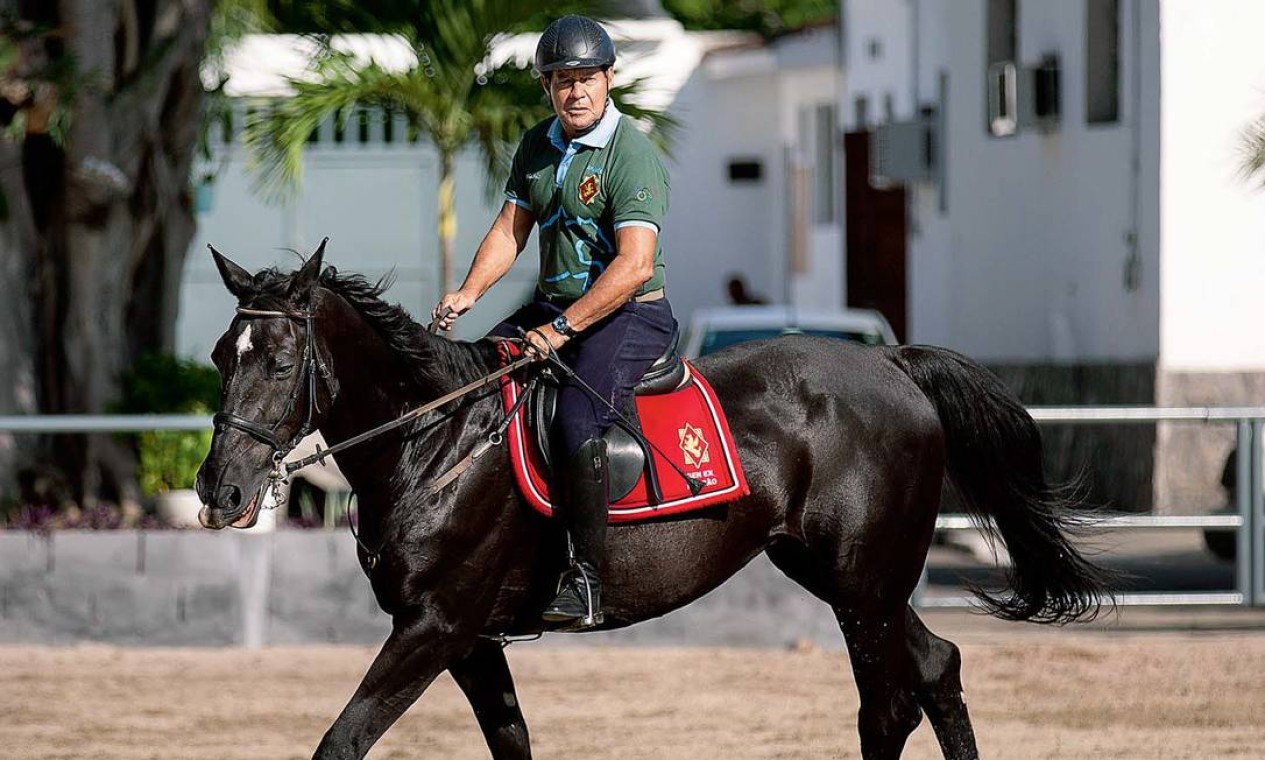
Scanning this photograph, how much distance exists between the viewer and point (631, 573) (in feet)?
22.2

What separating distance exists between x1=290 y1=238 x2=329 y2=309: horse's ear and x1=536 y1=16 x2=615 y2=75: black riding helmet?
94 cm

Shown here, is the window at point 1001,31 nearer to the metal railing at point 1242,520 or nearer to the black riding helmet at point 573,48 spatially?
the metal railing at point 1242,520

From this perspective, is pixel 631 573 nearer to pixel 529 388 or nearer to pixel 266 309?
pixel 529 388

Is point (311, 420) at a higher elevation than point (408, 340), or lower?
lower

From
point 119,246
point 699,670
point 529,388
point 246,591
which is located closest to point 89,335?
point 119,246

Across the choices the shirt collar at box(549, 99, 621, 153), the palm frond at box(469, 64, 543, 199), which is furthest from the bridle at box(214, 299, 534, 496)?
the palm frond at box(469, 64, 543, 199)

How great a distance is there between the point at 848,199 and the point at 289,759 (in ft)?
59.8

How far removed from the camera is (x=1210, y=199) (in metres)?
15.1

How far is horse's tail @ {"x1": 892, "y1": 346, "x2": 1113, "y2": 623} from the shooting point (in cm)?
756

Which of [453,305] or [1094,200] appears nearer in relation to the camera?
[453,305]

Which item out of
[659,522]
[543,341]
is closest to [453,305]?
[543,341]

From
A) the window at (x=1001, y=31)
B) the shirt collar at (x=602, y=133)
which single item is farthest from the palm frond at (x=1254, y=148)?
the window at (x=1001, y=31)

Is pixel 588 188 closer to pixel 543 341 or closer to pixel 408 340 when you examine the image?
pixel 543 341

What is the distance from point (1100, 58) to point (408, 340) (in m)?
11.9
